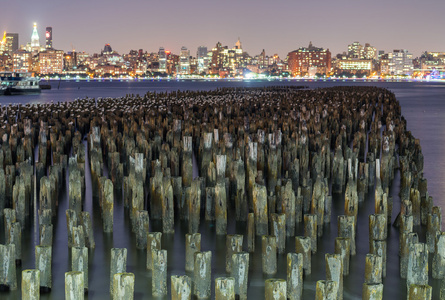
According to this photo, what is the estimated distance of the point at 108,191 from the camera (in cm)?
1048

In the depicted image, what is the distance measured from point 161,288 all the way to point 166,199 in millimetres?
2894

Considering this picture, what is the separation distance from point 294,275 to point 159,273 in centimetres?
160

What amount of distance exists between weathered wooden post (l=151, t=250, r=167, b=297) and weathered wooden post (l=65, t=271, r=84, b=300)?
110 cm

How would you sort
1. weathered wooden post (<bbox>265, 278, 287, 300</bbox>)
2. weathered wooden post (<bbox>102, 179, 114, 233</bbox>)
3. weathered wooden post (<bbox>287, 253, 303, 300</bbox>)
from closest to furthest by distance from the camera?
weathered wooden post (<bbox>265, 278, 287, 300</bbox>), weathered wooden post (<bbox>287, 253, 303, 300</bbox>), weathered wooden post (<bbox>102, 179, 114, 233</bbox>)

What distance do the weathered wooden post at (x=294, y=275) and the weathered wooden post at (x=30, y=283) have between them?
2.78 m

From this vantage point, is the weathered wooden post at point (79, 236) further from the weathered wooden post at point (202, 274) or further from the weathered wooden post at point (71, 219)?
the weathered wooden post at point (202, 274)

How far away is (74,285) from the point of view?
6613mm

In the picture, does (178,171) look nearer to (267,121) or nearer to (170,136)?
(170,136)

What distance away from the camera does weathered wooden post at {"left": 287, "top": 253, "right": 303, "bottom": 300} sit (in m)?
7.34

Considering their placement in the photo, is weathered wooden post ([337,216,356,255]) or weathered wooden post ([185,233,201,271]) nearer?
weathered wooden post ([185,233,201,271])

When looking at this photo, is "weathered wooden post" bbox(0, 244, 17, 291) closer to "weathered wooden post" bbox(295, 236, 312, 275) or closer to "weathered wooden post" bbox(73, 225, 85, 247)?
"weathered wooden post" bbox(73, 225, 85, 247)

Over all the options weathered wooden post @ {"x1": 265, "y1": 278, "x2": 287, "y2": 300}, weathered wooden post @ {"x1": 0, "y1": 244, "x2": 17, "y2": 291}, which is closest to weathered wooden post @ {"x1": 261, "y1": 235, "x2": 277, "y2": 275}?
weathered wooden post @ {"x1": 265, "y1": 278, "x2": 287, "y2": 300}

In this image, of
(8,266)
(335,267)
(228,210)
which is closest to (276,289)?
(335,267)

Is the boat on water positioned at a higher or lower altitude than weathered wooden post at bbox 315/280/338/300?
higher
